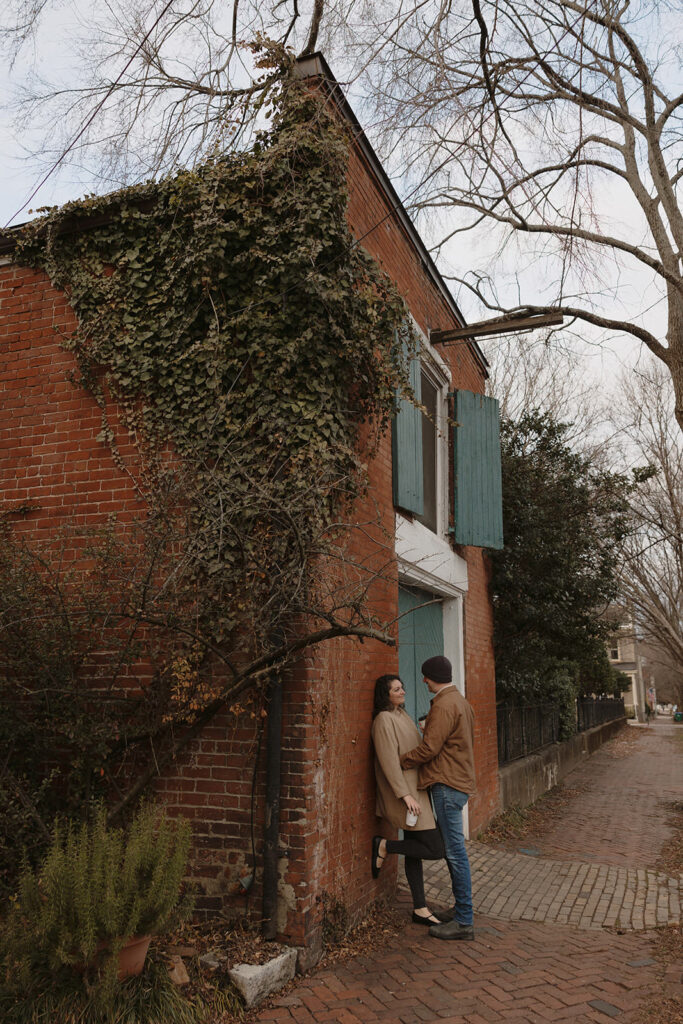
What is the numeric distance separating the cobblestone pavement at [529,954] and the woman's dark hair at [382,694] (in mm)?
1494

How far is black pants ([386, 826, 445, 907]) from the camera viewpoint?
17.7 feet

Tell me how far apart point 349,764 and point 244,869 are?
101 cm

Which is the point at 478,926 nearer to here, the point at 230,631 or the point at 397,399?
the point at 230,631

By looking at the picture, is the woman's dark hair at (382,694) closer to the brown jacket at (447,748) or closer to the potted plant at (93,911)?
the brown jacket at (447,748)

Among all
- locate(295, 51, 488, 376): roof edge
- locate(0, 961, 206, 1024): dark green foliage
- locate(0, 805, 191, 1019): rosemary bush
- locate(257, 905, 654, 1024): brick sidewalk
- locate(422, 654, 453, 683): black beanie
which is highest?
locate(295, 51, 488, 376): roof edge

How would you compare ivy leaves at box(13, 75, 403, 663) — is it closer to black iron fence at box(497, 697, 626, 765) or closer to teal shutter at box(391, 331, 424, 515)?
teal shutter at box(391, 331, 424, 515)

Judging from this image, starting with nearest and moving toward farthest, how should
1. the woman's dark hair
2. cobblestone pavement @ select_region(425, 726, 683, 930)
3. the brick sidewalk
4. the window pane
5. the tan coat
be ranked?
the brick sidewalk < the tan coat < the woman's dark hair < cobblestone pavement @ select_region(425, 726, 683, 930) < the window pane

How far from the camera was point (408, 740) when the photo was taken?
5.73m

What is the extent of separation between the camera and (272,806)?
4.66 metres

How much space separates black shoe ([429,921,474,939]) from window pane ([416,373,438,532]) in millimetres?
3922

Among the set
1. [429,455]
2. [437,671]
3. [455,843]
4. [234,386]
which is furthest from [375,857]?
[429,455]

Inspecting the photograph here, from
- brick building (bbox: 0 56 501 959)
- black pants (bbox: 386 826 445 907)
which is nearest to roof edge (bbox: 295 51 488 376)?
brick building (bbox: 0 56 501 959)

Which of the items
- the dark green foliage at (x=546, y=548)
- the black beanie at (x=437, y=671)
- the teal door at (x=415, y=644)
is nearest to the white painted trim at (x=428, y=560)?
the teal door at (x=415, y=644)

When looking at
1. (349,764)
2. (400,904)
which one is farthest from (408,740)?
(400,904)
